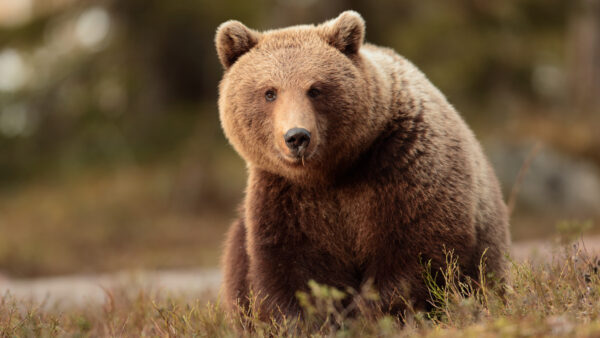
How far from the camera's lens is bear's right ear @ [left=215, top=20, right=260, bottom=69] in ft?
15.2

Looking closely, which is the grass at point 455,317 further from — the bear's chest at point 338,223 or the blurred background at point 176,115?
the blurred background at point 176,115

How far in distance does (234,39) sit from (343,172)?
1189 millimetres

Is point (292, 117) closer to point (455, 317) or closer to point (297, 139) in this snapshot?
point (297, 139)

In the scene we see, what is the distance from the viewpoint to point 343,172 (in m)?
4.37

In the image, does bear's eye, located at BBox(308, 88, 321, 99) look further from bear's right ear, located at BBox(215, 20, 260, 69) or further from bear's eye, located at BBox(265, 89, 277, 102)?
bear's right ear, located at BBox(215, 20, 260, 69)

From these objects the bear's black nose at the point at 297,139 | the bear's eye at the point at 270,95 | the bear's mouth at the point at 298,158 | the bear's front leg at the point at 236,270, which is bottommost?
the bear's front leg at the point at 236,270

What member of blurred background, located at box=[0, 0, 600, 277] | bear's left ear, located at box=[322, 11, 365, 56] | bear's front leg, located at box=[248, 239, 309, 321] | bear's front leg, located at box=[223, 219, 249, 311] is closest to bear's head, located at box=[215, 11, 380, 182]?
bear's left ear, located at box=[322, 11, 365, 56]

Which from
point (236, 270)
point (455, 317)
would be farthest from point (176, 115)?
point (455, 317)

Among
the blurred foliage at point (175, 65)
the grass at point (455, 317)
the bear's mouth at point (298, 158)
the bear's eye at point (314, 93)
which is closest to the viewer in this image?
the grass at point (455, 317)

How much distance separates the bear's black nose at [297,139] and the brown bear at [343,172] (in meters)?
0.02

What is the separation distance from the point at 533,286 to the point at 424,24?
979 cm

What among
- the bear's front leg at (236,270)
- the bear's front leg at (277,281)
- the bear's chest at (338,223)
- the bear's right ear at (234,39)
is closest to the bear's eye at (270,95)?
the bear's right ear at (234,39)

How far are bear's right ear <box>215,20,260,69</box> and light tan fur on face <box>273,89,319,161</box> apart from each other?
621mm

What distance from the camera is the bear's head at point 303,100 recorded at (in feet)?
13.7
